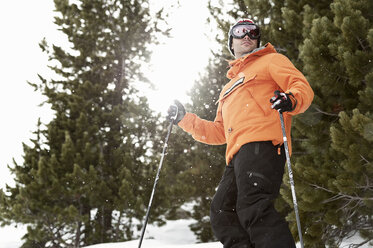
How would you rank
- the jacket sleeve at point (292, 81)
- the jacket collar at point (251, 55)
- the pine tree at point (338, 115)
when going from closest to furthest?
the jacket sleeve at point (292, 81) < the jacket collar at point (251, 55) < the pine tree at point (338, 115)

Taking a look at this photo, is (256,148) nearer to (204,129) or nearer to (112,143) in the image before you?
(204,129)

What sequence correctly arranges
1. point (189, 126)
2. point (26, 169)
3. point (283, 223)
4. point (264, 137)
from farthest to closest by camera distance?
1. point (26, 169)
2. point (189, 126)
3. point (264, 137)
4. point (283, 223)

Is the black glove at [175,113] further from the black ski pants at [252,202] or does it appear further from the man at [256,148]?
the black ski pants at [252,202]

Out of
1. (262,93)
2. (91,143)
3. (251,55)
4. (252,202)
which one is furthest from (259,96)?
(91,143)

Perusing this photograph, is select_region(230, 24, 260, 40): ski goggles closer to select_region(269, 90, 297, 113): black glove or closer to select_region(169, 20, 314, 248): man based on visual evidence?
select_region(169, 20, 314, 248): man

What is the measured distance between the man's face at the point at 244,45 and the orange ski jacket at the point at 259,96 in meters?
0.16

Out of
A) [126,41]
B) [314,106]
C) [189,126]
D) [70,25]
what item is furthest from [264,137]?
[70,25]

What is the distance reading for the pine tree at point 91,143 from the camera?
8.00 m

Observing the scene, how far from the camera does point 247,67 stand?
2334 mm

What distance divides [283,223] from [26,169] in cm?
811

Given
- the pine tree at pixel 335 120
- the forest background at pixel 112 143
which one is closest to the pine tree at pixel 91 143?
the forest background at pixel 112 143

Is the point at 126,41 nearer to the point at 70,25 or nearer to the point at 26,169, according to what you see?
the point at 70,25

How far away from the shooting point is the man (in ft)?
6.10

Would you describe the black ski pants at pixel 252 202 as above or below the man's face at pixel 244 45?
below
